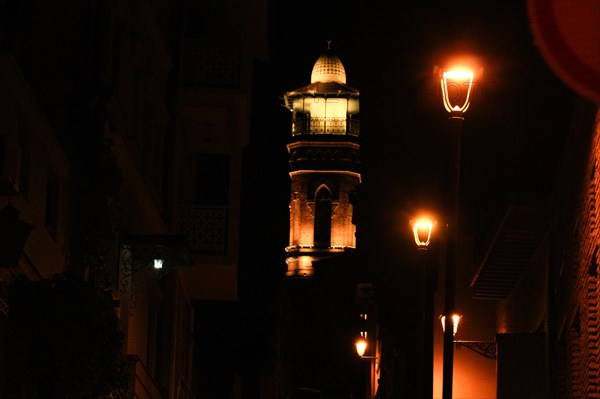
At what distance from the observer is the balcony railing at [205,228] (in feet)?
82.0

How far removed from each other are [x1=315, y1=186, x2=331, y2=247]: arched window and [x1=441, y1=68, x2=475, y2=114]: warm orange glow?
319ft

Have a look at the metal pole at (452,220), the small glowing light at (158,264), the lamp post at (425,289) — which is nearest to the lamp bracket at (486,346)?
the lamp post at (425,289)

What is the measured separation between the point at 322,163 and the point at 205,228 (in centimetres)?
8600

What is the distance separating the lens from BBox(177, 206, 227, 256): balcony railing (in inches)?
984

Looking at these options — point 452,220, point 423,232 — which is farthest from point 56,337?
point 423,232

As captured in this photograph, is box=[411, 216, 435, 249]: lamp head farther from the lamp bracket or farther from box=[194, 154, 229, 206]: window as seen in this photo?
box=[194, 154, 229, 206]: window

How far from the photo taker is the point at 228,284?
2769cm

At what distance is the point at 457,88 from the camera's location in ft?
47.5

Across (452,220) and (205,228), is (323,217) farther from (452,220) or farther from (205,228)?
(452,220)

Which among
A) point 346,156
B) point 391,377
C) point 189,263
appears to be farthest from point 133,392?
point 346,156

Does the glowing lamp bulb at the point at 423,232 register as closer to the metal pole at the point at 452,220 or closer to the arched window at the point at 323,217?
the metal pole at the point at 452,220

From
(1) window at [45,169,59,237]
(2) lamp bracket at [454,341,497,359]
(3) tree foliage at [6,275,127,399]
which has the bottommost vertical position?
(3) tree foliage at [6,275,127,399]

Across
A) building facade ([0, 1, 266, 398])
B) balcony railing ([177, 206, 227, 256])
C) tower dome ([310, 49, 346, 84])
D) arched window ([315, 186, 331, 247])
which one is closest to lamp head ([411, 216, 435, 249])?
building facade ([0, 1, 266, 398])

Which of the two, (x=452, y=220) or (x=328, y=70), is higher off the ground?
(x=328, y=70)
